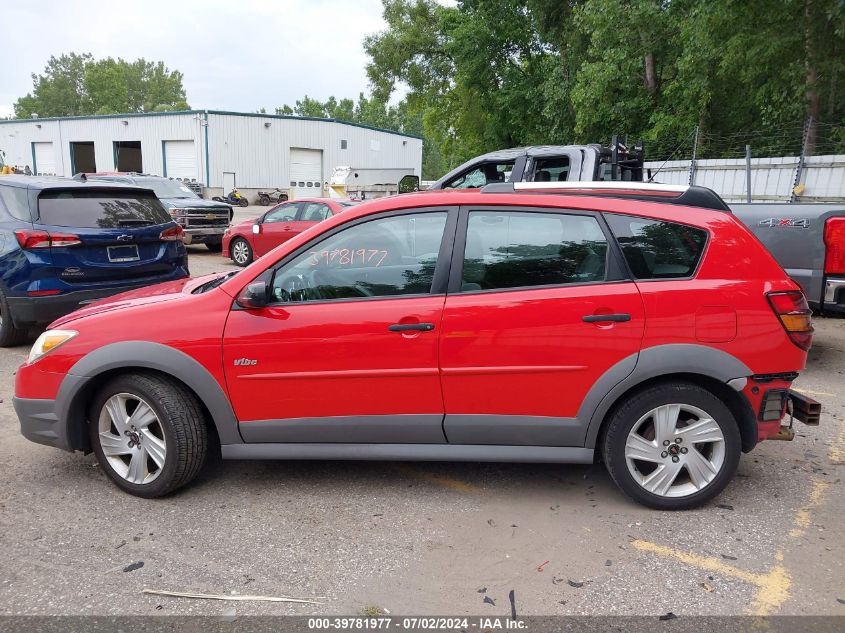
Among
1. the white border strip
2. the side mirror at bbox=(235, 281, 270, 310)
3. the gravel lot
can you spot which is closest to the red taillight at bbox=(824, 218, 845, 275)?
the gravel lot

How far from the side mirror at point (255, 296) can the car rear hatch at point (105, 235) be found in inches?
149

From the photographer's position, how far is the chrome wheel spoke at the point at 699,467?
10.8ft

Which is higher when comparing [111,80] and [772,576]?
[111,80]

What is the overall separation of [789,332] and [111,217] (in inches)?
244

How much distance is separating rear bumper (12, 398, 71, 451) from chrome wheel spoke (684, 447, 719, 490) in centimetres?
340

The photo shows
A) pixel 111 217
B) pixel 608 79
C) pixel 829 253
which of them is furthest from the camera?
pixel 608 79

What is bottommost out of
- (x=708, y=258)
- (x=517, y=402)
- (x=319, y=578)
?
(x=319, y=578)

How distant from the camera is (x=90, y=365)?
3.42 m

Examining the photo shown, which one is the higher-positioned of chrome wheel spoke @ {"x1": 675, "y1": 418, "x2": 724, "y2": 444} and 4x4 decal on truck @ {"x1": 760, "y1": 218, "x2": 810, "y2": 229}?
4x4 decal on truck @ {"x1": 760, "y1": 218, "x2": 810, "y2": 229}

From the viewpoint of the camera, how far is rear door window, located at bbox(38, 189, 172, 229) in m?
6.30

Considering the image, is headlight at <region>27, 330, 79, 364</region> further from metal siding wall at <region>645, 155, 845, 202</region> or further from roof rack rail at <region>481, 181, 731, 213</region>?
metal siding wall at <region>645, 155, 845, 202</region>

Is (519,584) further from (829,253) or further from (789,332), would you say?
(829,253)

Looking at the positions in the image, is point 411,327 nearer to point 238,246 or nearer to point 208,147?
point 238,246

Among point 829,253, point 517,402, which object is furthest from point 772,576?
point 829,253
